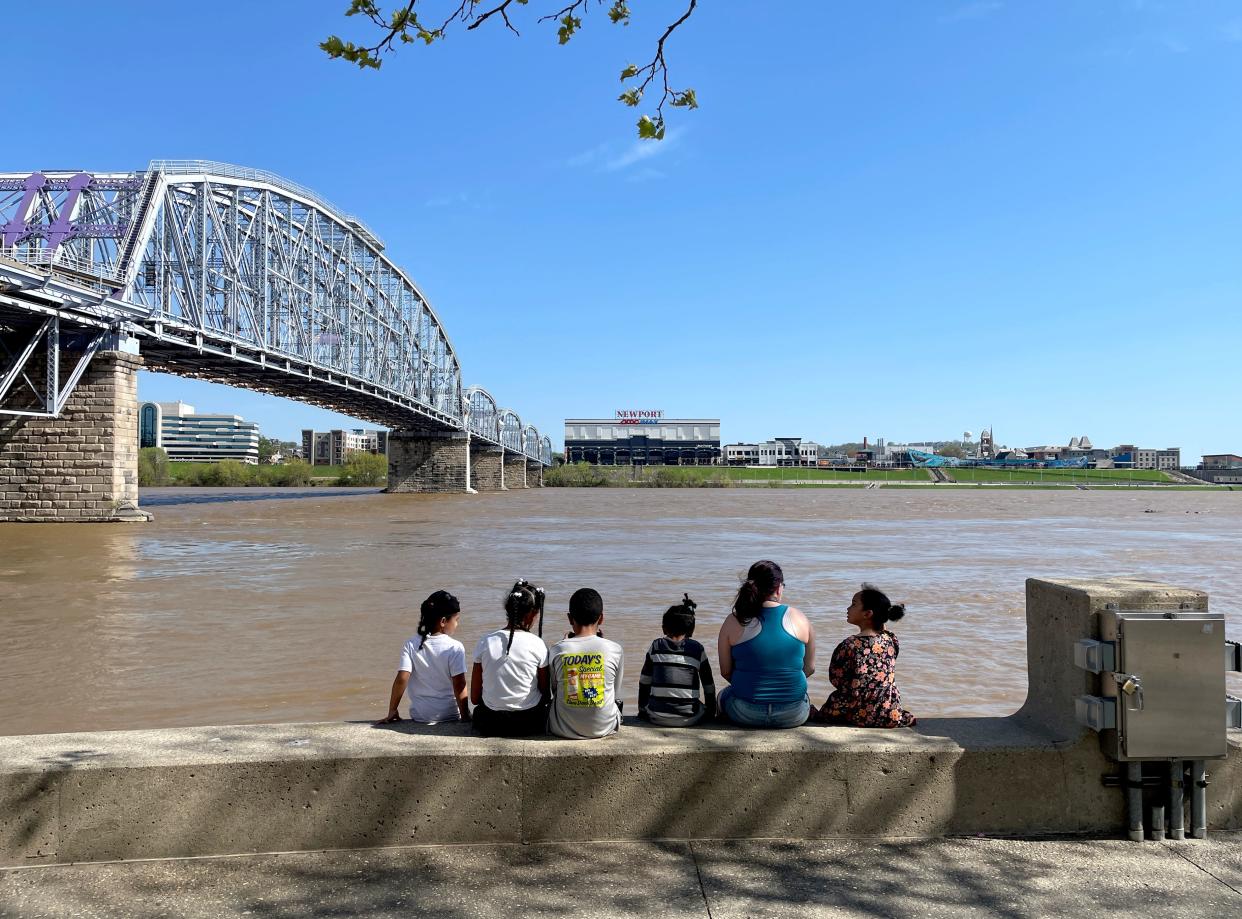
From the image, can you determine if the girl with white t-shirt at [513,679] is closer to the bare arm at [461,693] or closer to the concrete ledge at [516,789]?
the bare arm at [461,693]

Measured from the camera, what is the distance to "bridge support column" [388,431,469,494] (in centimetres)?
9838

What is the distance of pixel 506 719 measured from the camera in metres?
4.52

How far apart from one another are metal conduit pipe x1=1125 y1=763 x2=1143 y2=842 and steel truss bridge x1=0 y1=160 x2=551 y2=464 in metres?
32.6

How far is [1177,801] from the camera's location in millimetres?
4035

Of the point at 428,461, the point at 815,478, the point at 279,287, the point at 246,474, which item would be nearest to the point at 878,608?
the point at 279,287

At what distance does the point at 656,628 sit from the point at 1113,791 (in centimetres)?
867

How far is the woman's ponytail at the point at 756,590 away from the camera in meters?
4.96

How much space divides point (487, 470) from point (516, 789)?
115724mm

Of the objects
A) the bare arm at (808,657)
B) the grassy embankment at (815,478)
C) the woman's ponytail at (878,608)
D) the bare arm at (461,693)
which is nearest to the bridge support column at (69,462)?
the bare arm at (461,693)

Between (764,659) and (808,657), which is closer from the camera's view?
(764,659)

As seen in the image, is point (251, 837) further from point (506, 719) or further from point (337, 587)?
point (337, 587)

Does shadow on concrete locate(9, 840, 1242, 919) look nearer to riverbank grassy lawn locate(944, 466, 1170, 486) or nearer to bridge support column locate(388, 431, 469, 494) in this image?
bridge support column locate(388, 431, 469, 494)

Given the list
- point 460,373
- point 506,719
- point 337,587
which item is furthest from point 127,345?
point 460,373

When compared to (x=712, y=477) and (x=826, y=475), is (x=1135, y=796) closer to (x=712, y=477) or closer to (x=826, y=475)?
(x=712, y=477)
